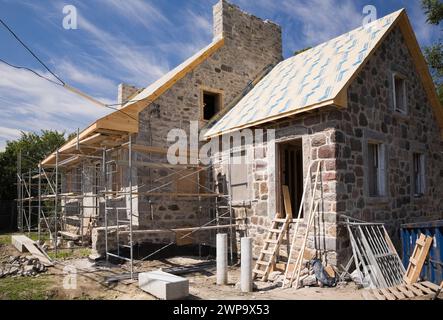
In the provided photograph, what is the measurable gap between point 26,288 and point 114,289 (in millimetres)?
1687

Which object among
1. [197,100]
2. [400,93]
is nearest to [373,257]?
[400,93]

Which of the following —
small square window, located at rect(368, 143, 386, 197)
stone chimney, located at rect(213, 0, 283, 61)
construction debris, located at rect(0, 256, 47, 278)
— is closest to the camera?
construction debris, located at rect(0, 256, 47, 278)

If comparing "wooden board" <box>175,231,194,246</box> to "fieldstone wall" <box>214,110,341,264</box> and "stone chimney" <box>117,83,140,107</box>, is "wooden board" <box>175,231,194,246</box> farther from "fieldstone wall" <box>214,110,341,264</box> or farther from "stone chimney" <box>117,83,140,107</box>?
"stone chimney" <box>117,83,140,107</box>

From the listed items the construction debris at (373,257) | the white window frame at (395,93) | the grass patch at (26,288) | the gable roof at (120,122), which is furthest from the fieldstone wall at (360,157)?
the grass patch at (26,288)

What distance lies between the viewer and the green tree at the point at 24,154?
71.3ft

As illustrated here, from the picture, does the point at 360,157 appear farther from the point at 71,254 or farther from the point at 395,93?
the point at 71,254

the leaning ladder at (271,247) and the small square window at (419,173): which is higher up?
the small square window at (419,173)

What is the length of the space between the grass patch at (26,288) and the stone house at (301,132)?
2189 millimetres

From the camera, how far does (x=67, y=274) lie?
26.8 feet

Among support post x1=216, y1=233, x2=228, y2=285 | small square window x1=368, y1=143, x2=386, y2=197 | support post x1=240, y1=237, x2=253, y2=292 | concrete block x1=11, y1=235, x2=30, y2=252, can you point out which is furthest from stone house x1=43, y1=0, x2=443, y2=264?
concrete block x1=11, y1=235, x2=30, y2=252

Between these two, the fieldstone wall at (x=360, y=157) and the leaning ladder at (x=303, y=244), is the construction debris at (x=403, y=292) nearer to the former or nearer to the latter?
the fieldstone wall at (x=360, y=157)

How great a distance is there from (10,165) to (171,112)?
54.3 feet

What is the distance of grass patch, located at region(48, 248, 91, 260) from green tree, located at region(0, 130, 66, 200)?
37.8 feet

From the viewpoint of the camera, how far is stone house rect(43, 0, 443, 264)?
8.23 m
